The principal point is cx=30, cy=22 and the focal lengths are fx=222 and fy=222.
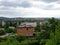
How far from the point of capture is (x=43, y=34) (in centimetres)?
2270

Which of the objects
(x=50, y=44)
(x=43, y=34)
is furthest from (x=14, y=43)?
(x=43, y=34)

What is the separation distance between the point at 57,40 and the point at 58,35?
46cm

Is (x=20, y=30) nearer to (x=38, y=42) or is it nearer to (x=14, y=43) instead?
(x=38, y=42)

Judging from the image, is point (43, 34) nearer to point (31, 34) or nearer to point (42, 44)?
point (42, 44)

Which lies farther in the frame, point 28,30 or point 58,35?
point 28,30

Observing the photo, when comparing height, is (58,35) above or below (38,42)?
above

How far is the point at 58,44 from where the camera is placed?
30.2ft

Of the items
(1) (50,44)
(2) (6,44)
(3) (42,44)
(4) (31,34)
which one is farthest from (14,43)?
(4) (31,34)

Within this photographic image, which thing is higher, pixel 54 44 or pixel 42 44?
pixel 54 44

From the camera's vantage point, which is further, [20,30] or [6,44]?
[20,30]

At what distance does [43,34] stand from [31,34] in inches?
346

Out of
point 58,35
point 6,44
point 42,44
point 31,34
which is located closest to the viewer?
point 58,35

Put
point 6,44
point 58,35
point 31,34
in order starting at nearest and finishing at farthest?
point 58,35 → point 6,44 → point 31,34

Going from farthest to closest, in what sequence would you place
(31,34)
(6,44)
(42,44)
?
(31,34)
(42,44)
(6,44)
